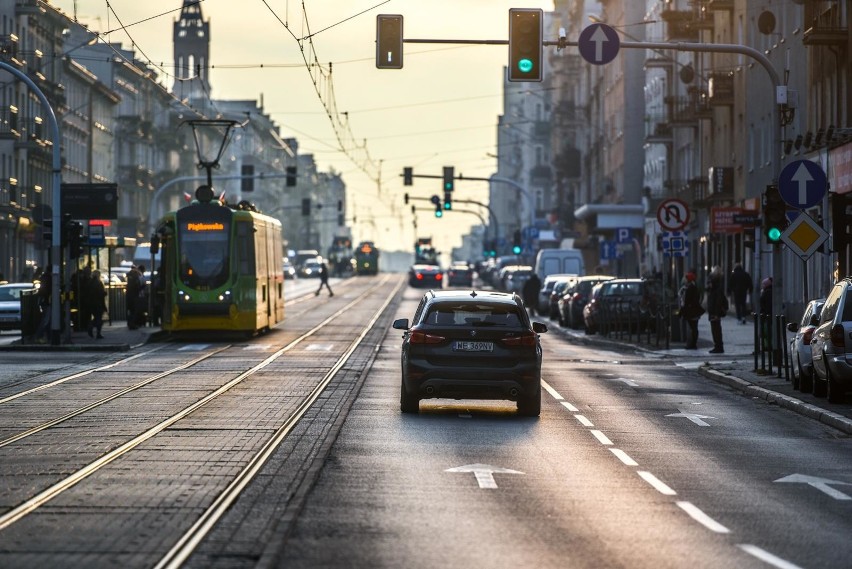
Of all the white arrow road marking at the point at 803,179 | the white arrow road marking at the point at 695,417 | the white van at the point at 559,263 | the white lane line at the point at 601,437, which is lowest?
the white arrow road marking at the point at 695,417

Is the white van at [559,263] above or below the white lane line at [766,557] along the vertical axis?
above

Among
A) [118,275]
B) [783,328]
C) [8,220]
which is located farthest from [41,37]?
[783,328]

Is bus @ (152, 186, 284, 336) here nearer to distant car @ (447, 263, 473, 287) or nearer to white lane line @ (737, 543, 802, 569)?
white lane line @ (737, 543, 802, 569)

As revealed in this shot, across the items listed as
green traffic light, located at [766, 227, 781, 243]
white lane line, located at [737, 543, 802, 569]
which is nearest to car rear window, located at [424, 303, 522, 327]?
green traffic light, located at [766, 227, 781, 243]

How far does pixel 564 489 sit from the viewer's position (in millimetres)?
14492

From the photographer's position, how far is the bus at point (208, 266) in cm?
4397

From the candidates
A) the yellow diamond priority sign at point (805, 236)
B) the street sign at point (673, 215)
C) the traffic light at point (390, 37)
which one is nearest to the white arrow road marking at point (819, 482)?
the yellow diamond priority sign at point (805, 236)

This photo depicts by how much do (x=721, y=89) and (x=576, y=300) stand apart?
1175 cm

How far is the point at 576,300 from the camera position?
5553 centimetres

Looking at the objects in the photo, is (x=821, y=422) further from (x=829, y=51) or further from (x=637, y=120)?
(x=637, y=120)

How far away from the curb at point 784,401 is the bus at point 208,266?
14.3 m

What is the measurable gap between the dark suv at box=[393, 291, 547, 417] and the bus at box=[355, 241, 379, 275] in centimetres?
12875

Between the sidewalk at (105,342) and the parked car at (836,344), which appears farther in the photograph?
the sidewalk at (105,342)

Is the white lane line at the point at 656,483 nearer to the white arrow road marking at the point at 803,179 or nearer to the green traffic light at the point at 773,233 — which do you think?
the white arrow road marking at the point at 803,179
